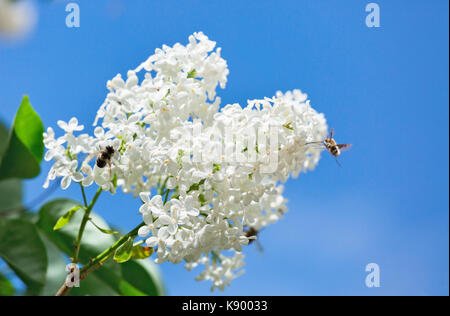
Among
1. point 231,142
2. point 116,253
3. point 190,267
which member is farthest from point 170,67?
point 190,267

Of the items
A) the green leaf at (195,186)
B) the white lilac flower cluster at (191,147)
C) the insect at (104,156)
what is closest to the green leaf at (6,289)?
the white lilac flower cluster at (191,147)

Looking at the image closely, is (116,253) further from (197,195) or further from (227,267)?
(227,267)

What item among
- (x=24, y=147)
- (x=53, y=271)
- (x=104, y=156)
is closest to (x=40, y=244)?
(x=53, y=271)

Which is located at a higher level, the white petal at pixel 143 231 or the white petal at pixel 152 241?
the white petal at pixel 143 231

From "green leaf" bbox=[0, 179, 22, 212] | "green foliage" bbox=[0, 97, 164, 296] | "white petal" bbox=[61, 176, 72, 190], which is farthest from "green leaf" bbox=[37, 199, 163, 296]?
"green leaf" bbox=[0, 179, 22, 212]

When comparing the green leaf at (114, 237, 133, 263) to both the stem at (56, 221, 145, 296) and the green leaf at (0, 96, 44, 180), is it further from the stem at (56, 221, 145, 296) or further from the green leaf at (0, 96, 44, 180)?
the green leaf at (0, 96, 44, 180)

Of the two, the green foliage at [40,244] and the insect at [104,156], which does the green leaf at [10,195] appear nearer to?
the green foliage at [40,244]

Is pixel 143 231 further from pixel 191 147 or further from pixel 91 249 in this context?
pixel 91 249
